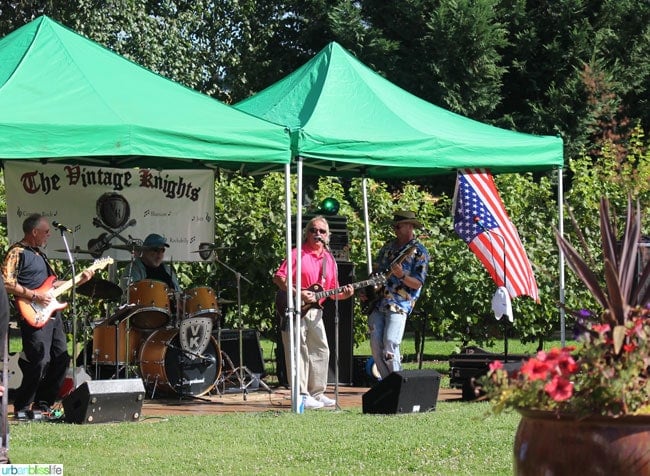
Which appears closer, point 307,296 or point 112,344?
point 307,296

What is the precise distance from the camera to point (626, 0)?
25.5 m

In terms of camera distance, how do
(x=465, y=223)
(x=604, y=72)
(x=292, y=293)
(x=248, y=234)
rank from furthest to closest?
(x=604, y=72) → (x=248, y=234) → (x=465, y=223) → (x=292, y=293)

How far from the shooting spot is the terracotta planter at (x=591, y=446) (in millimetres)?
4543

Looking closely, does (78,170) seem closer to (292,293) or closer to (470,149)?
(292,293)

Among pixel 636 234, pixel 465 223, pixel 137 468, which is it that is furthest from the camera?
pixel 465 223

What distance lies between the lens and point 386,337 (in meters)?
11.2

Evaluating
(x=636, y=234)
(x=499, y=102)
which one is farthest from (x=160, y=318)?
(x=499, y=102)

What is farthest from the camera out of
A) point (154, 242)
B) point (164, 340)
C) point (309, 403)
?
point (154, 242)

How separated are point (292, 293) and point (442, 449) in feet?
9.33

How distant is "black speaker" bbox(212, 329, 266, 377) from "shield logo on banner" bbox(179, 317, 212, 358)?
1072 millimetres

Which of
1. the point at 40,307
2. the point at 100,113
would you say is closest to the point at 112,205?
the point at 40,307

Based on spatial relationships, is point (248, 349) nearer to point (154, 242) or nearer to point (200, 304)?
point (200, 304)

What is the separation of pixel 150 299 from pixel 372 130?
2.79 metres

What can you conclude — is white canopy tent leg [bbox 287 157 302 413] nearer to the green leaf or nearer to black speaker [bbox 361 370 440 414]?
black speaker [bbox 361 370 440 414]
